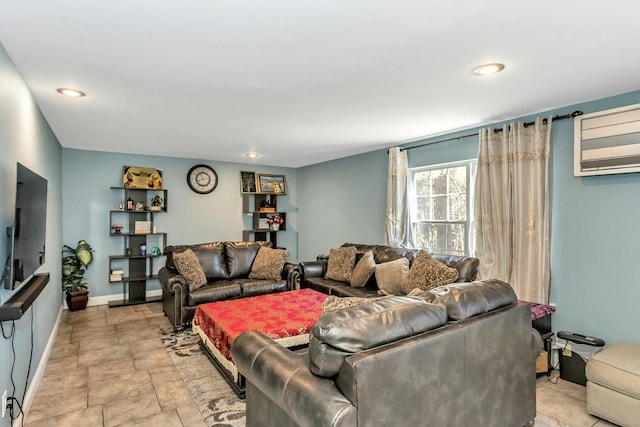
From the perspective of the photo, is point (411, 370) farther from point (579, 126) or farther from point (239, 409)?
point (579, 126)

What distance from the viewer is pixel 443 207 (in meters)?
4.44

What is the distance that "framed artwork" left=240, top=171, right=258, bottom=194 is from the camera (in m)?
6.56

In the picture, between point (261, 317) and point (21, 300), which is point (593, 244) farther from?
point (21, 300)

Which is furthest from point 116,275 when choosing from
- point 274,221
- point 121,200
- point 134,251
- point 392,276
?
point 392,276

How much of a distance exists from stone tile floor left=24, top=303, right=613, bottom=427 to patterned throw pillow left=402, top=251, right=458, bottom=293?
1.10 m

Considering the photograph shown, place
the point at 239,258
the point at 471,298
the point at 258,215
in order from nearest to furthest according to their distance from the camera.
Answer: the point at 471,298 < the point at 239,258 < the point at 258,215

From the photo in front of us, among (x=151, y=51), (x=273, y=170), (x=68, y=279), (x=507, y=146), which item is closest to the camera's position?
(x=151, y=51)

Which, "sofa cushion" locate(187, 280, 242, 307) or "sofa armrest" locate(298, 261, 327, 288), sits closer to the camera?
"sofa cushion" locate(187, 280, 242, 307)

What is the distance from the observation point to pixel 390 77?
2.47 metres

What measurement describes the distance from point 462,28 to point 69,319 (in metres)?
5.35

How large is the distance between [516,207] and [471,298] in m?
1.93

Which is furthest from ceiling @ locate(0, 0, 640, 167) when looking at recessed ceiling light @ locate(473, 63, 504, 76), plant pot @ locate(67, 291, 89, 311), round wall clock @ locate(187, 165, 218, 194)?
plant pot @ locate(67, 291, 89, 311)

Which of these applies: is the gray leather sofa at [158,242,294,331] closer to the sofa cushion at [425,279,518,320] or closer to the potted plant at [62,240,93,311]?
the potted plant at [62,240,93,311]

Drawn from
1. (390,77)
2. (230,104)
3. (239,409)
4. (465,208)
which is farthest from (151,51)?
(465,208)
